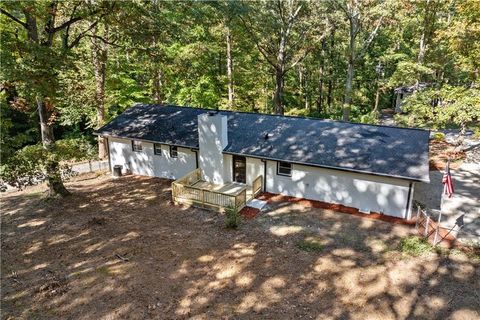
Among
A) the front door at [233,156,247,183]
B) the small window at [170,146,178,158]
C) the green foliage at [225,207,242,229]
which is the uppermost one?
the small window at [170,146,178,158]

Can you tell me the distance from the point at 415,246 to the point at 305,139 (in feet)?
22.0

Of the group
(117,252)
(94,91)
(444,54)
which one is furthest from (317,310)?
(444,54)

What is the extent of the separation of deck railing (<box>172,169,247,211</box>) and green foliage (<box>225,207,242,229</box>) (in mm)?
436

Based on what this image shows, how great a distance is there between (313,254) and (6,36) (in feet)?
44.2

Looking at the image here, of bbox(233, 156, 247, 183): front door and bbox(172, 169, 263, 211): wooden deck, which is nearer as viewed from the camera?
bbox(172, 169, 263, 211): wooden deck

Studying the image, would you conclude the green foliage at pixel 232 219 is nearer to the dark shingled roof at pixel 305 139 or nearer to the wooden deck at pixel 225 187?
the wooden deck at pixel 225 187

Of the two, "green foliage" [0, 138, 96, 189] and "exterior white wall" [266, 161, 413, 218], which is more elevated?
"green foliage" [0, 138, 96, 189]

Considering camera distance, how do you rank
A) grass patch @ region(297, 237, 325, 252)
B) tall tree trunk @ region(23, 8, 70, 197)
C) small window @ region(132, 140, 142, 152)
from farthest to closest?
small window @ region(132, 140, 142, 152) → tall tree trunk @ region(23, 8, 70, 197) → grass patch @ region(297, 237, 325, 252)

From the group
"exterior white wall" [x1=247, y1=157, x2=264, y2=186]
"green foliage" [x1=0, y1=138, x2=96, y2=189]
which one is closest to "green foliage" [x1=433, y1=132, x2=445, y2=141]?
"exterior white wall" [x1=247, y1=157, x2=264, y2=186]

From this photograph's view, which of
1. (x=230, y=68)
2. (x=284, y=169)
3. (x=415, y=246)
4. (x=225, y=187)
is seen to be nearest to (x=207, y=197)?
(x=225, y=187)

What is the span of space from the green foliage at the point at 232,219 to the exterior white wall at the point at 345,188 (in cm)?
324

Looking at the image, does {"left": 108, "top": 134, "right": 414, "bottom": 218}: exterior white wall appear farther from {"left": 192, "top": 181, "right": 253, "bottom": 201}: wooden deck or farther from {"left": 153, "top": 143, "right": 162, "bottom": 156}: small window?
{"left": 192, "top": 181, "right": 253, "bottom": 201}: wooden deck

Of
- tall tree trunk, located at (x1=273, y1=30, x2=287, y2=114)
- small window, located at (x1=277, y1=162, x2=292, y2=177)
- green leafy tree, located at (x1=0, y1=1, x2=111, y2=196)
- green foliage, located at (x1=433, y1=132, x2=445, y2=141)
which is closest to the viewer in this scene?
green leafy tree, located at (x1=0, y1=1, x2=111, y2=196)

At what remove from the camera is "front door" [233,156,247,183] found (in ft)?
54.9
